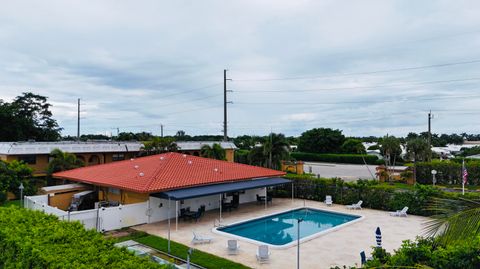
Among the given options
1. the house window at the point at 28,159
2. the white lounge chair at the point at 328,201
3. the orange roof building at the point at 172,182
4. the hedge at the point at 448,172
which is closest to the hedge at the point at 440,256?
the orange roof building at the point at 172,182

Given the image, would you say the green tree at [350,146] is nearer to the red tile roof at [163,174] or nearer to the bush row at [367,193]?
the bush row at [367,193]

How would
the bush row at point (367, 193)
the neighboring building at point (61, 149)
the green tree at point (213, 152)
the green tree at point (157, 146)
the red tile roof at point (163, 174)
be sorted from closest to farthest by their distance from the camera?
the red tile roof at point (163, 174) < the bush row at point (367, 193) < the neighboring building at point (61, 149) < the green tree at point (157, 146) < the green tree at point (213, 152)

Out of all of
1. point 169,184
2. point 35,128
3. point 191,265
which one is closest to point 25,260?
point 191,265

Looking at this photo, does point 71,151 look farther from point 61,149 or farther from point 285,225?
point 285,225

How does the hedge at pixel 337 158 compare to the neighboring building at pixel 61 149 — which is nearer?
the neighboring building at pixel 61 149

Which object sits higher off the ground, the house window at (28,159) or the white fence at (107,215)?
the house window at (28,159)

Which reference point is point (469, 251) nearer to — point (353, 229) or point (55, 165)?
point (353, 229)

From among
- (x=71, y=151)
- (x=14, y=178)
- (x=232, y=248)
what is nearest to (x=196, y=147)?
(x=71, y=151)
